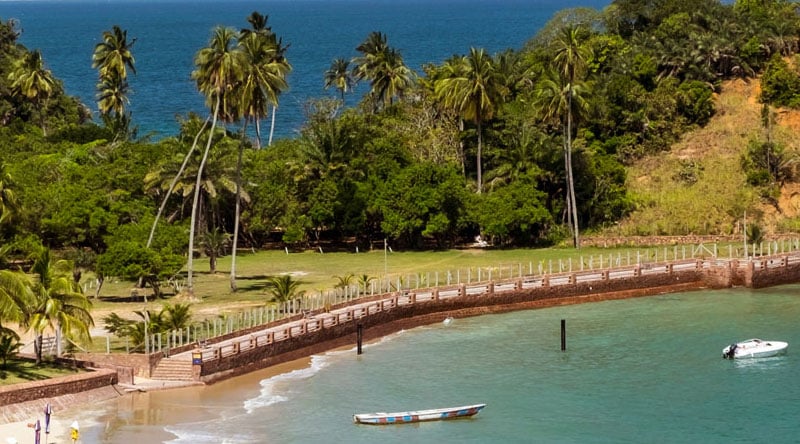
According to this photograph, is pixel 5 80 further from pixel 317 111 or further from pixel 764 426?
pixel 764 426

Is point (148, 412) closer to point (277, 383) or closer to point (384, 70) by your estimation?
point (277, 383)

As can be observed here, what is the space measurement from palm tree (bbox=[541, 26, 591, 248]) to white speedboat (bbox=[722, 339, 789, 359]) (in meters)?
34.6

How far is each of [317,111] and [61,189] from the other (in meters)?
37.5

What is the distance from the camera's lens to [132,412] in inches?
2825

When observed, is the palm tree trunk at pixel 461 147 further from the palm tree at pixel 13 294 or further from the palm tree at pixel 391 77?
the palm tree at pixel 13 294

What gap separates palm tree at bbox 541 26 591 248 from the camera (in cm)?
11669

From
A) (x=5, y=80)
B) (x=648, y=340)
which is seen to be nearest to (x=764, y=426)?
(x=648, y=340)

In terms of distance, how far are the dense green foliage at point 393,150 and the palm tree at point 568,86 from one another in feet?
0.63

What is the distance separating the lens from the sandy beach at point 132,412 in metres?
66.9

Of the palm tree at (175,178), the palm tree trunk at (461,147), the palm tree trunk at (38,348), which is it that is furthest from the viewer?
the palm tree trunk at (461,147)

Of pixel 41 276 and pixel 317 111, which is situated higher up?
pixel 317 111

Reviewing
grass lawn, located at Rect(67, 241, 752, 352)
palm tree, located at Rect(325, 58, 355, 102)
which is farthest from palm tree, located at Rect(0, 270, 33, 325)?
palm tree, located at Rect(325, 58, 355, 102)

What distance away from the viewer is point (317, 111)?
14188 cm

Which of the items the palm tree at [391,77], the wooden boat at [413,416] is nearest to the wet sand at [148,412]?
the wooden boat at [413,416]
